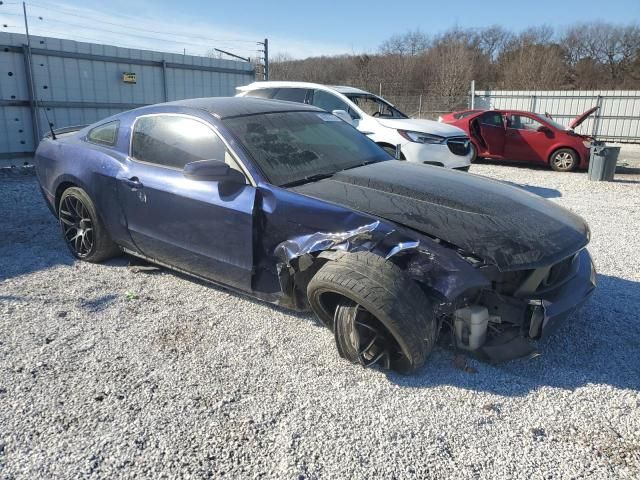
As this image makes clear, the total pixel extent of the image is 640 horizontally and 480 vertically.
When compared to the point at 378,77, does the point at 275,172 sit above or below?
below

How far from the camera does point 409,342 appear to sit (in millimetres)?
2682

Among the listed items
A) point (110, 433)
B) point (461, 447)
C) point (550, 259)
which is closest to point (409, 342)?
point (461, 447)

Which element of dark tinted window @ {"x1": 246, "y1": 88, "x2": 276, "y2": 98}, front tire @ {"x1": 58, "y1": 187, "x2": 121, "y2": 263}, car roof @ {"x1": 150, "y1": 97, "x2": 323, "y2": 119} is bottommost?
front tire @ {"x1": 58, "y1": 187, "x2": 121, "y2": 263}

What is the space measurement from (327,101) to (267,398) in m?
7.65

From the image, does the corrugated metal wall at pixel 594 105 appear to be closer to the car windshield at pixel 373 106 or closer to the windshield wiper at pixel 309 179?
the car windshield at pixel 373 106

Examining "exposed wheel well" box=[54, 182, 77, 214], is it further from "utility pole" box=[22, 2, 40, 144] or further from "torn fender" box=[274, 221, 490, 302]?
"utility pole" box=[22, 2, 40, 144]

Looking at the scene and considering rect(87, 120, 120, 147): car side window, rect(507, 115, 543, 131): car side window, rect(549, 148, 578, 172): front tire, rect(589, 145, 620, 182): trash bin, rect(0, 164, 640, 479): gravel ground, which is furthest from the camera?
rect(507, 115, 543, 131): car side window

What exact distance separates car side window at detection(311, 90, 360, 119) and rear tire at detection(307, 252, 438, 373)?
693 cm

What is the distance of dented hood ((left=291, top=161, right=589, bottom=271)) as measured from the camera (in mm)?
2803

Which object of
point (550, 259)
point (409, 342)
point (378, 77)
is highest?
point (378, 77)

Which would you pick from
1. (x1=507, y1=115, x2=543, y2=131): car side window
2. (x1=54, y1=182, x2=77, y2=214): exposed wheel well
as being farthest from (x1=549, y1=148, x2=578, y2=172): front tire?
(x1=54, y1=182, x2=77, y2=214): exposed wheel well

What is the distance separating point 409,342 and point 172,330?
1.70m

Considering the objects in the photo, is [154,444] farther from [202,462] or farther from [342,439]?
[342,439]

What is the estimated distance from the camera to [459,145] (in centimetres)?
866
